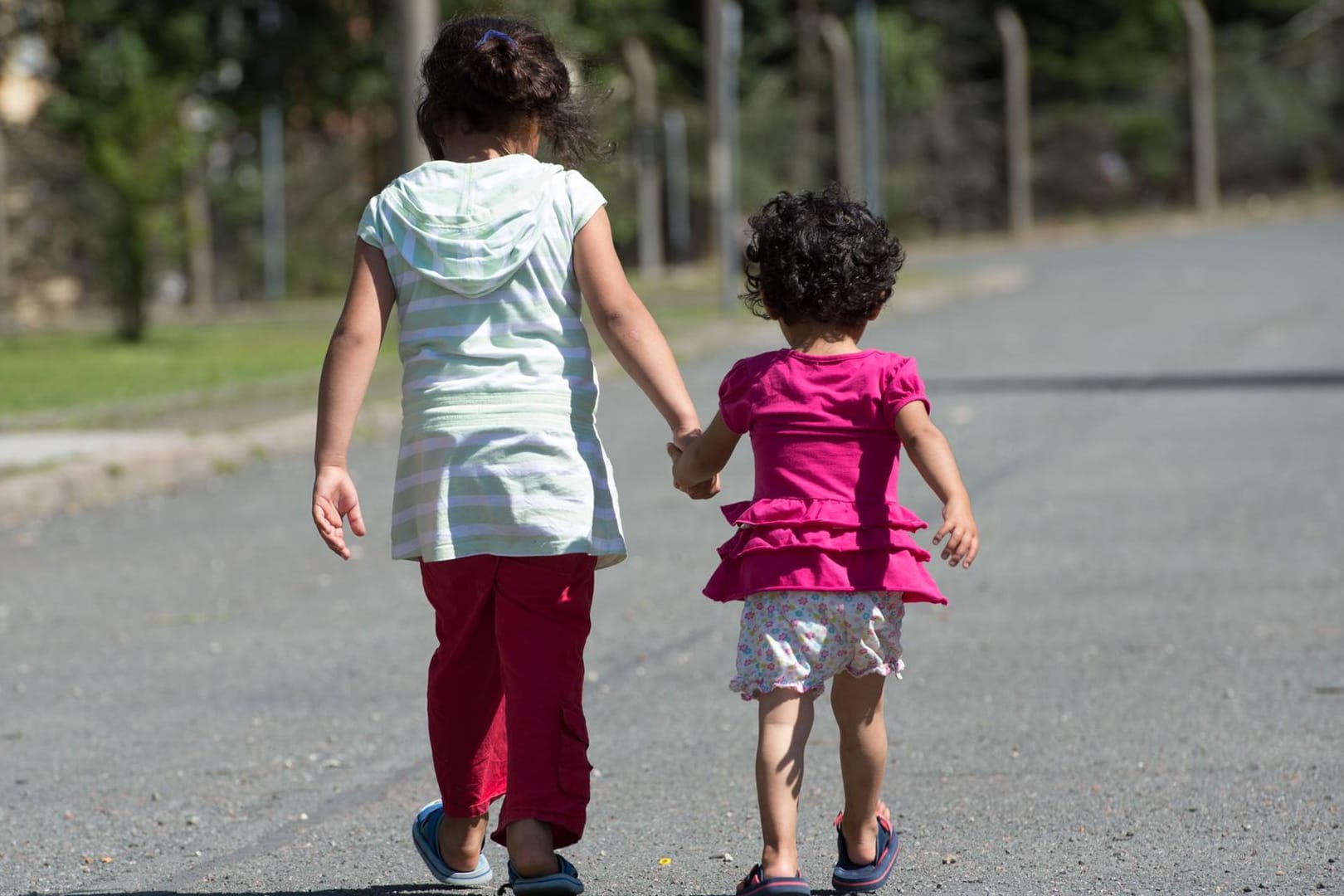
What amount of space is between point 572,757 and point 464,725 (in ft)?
0.79

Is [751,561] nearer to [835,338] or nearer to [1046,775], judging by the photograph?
[835,338]

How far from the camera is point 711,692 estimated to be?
17.7ft

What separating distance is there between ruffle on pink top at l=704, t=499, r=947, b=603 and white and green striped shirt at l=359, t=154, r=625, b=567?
259 mm

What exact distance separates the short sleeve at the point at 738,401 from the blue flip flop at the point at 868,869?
0.75m

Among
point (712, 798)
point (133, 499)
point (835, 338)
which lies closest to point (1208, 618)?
point (712, 798)

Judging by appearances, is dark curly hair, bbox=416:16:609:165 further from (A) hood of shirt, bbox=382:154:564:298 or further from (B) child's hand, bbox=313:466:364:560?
(B) child's hand, bbox=313:466:364:560

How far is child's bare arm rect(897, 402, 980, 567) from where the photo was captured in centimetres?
338

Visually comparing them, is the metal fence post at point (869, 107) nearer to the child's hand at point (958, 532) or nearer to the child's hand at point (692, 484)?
the child's hand at point (692, 484)

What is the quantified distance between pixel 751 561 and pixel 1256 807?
4.65 feet

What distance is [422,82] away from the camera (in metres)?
3.70

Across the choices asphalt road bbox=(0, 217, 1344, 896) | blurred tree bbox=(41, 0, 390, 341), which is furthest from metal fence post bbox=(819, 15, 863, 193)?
asphalt road bbox=(0, 217, 1344, 896)

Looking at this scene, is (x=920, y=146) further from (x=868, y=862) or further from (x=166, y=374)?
(x=868, y=862)

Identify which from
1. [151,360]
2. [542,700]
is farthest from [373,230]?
[151,360]

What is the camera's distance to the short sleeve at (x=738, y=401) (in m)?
3.46
